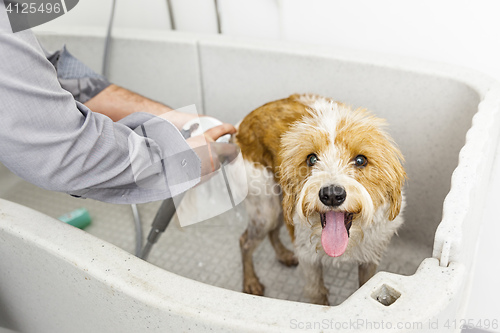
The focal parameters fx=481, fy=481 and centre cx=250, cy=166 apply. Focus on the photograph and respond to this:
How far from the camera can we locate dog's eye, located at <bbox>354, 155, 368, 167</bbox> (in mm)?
1153

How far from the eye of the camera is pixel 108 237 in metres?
1.98

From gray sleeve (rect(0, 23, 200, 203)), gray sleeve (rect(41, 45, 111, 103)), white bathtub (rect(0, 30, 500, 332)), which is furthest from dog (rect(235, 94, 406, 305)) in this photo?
gray sleeve (rect(41, 45, 111, 103))

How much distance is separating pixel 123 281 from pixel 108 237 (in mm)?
1128

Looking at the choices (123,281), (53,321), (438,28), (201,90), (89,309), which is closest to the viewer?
(123,281)

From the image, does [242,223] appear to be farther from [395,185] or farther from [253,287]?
[395,185]

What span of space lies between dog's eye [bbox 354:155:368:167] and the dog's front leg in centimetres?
36

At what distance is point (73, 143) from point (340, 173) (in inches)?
23.2

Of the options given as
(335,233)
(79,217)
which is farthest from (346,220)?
(79,217)

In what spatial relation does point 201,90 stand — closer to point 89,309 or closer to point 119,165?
point 119,165

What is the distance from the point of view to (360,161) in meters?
1.15

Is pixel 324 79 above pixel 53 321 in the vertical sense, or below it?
above

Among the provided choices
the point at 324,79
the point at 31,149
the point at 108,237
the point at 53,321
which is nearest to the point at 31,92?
the point at 31,149

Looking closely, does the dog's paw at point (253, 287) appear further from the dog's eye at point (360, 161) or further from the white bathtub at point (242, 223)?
the dog's eye at point (360, 161)

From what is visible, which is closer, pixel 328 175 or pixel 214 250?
pixel 328 175
